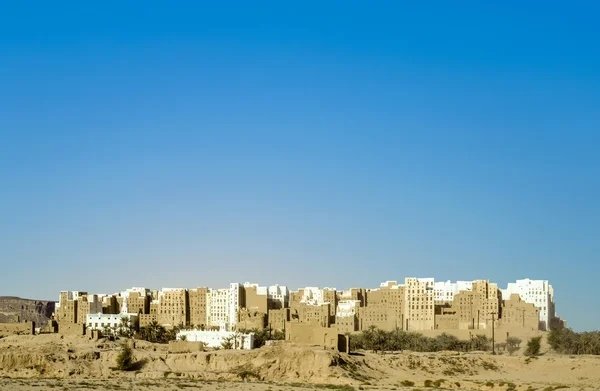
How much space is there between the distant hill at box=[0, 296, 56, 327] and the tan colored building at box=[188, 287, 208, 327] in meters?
43.4

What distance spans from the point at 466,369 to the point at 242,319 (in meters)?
55.3

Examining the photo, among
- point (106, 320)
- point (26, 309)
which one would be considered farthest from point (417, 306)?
point (26, 309)

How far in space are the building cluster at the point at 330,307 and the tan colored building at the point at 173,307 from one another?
14 centimetres

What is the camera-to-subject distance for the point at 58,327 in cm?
13112

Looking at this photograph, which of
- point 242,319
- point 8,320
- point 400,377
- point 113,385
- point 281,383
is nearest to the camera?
point 113,385

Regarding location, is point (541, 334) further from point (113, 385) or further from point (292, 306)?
point (113, 385)

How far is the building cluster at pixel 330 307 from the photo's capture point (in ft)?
438

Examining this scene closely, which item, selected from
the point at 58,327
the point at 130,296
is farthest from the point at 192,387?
the point at 130,296

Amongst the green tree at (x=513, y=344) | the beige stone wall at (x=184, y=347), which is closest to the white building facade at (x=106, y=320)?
the beige stone wall at (x=184, y=347)

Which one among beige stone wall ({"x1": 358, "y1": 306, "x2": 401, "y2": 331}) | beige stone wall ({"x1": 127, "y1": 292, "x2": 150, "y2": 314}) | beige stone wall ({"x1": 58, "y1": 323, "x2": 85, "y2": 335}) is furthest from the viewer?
beige stone wall ({"x1": 127, "y1": 292, "x2": 150, "y2": 314})

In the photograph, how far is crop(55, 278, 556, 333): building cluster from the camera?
13350 centimetres

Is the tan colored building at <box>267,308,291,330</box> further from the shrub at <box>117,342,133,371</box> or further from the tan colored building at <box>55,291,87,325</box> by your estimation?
the shrub at <box>117,342,133,371</box>

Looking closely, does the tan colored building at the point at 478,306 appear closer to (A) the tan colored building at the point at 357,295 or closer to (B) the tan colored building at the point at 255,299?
(A) the tan colored building at the point at 357,295

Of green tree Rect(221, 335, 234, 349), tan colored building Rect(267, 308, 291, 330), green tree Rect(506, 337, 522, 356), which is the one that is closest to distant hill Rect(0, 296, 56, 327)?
tan colored building Rect(267, 308, 291, 330)
